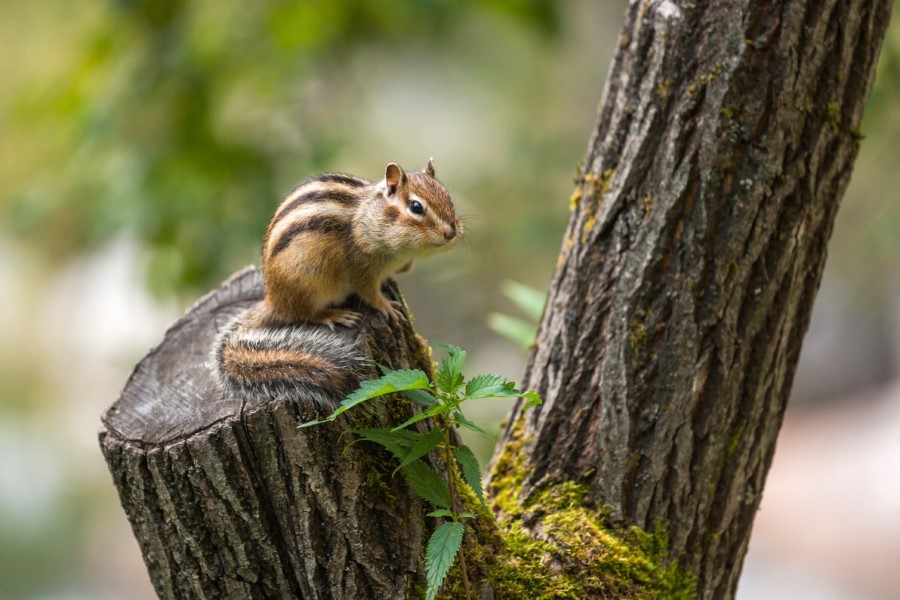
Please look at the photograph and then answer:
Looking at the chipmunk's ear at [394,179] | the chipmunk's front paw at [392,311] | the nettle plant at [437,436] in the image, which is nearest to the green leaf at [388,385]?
the nettle plant at [437,436]

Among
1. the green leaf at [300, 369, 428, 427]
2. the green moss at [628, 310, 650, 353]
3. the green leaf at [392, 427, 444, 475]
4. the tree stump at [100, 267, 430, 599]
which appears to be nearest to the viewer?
the green leaf at [300, 369, 428, 427]

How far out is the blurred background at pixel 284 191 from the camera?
12.6ft

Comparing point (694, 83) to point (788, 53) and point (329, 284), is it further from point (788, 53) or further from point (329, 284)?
point (329, 284)

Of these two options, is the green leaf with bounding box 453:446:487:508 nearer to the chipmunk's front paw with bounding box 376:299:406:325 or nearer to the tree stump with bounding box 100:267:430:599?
the tree stump with bounding box 100:267:430:599

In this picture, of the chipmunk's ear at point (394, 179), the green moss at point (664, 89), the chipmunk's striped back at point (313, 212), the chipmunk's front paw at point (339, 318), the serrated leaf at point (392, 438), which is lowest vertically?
the serrated leaf at point (392, 438)

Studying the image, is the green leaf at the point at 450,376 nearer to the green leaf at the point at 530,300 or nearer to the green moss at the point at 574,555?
the green moss at the point at 574,555

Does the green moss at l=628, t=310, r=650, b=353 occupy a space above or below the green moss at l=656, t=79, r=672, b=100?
below

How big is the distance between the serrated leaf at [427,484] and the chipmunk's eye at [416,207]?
1.07 m

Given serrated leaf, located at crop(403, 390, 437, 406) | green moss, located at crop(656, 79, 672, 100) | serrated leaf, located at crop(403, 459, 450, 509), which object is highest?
green moss, located at crop(656, 79, 672, 100)

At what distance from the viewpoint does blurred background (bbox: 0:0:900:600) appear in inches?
151

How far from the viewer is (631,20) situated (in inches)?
94.7

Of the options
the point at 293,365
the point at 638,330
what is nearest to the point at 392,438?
the point at 293,365

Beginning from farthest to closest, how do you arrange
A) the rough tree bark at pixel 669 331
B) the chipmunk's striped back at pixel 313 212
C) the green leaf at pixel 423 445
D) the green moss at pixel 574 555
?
the chipmunk's striped back at pixel 313 212 < the green moss at pixel 574 555 < the rough tree bark at pixel 669 331 < the green leaf at pixel 423 445

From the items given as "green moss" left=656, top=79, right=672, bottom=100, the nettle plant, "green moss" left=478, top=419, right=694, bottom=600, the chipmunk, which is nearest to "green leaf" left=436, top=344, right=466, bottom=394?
the nettle plant
